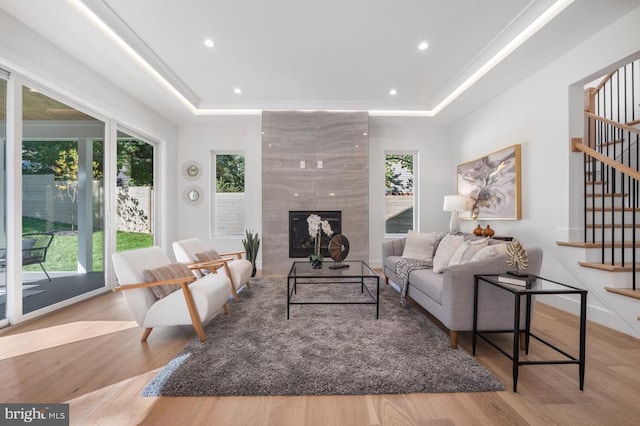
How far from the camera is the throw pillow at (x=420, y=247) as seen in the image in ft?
12.1

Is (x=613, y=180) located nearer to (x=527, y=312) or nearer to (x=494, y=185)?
(x=494, y=185)

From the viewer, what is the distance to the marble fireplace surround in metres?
5.11

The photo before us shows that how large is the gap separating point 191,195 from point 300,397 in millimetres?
4970

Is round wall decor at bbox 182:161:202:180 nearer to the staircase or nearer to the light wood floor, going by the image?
the light wood floor

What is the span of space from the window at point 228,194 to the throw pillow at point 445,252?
3.97 m

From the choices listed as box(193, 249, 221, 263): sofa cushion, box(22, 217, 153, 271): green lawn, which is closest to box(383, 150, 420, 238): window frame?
box(193, 249, 221, 263): sofa cushion

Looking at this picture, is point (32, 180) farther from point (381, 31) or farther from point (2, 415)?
point (381, 31)

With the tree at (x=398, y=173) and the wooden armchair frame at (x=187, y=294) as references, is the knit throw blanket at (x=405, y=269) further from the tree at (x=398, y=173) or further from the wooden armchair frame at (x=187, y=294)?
the tree at (x=398, y=173)

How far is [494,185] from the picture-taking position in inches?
168

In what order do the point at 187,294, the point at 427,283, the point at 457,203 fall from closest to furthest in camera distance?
the point at 187,294
the point at 427,283
the point at 457,203

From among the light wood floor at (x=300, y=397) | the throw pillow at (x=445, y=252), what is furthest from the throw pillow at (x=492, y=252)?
the light wood floor at (x=300, y=397)

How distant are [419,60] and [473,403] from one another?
11.9 feet

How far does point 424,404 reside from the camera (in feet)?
5.22

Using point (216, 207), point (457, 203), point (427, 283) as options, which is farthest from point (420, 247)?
point (216, 207)
